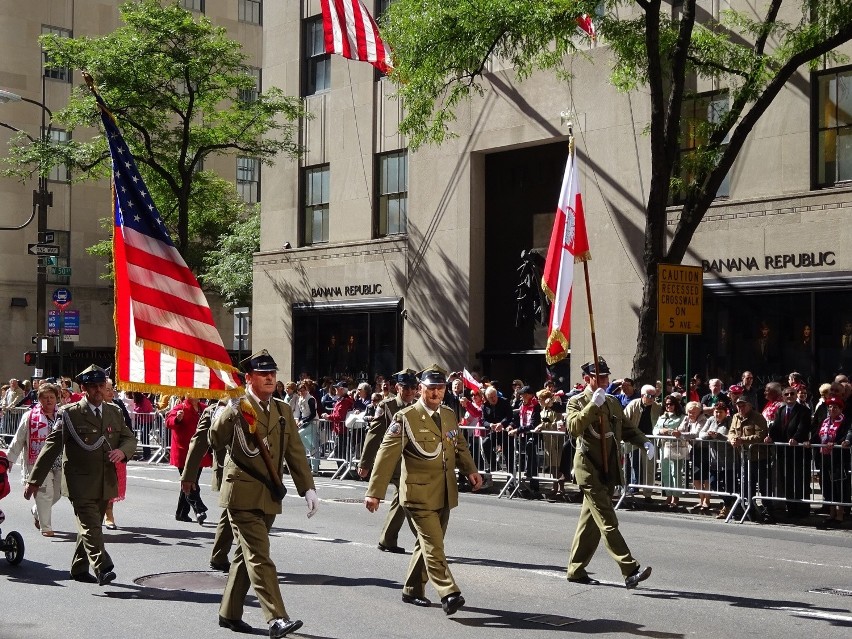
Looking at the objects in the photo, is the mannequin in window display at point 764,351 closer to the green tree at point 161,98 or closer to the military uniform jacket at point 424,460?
the military uniform jacket at point 424,460

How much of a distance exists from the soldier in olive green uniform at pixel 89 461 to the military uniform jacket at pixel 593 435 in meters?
3.93

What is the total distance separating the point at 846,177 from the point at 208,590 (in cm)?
1510

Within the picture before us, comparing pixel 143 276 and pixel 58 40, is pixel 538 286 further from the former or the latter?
pixel 143 276

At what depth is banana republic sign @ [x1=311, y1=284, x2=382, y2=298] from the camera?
30.2 meters

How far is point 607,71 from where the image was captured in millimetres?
24922

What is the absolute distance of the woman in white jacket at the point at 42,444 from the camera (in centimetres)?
1351

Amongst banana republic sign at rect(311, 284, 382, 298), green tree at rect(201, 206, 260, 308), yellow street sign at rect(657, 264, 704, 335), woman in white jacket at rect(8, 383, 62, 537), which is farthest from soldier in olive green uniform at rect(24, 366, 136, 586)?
green tree at rect(201, 206, 260, 308)

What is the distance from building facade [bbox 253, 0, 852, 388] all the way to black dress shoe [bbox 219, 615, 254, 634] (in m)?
15.1

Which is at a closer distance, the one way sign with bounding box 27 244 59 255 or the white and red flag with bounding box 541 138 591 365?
the white and red flag with bounding box 541 138 591 365

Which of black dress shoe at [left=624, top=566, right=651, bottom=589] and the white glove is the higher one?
the white glove

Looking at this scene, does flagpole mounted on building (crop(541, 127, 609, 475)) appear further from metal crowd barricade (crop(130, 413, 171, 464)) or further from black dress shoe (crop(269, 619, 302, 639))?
metal crowd barricade (crop(130, 413, 171, 464))

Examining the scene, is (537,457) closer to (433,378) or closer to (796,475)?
(796,475)

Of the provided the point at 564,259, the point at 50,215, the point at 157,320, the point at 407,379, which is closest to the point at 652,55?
the point at 564,259

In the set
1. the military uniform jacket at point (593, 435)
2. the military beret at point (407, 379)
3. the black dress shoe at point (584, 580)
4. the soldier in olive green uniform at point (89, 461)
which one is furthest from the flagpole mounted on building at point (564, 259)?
the soldier in olive green uniform at point (89, 461)
